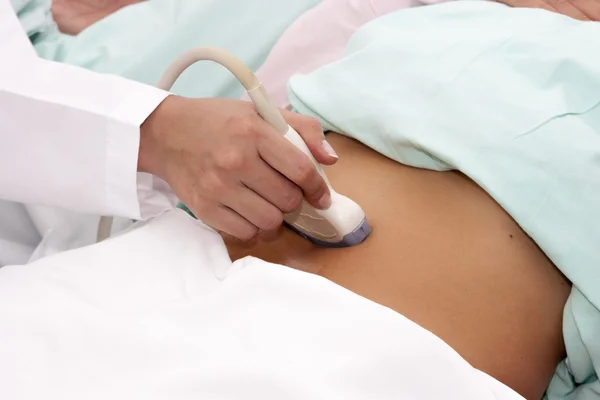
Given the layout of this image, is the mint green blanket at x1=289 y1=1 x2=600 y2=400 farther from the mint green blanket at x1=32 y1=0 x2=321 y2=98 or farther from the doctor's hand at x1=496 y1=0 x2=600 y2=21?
the mint green blanket at x1=32 y1=0 x2=321 y2=98

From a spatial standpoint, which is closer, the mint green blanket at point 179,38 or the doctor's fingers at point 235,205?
the doctor's fingers at point 235,205

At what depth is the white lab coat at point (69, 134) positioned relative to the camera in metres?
0.77

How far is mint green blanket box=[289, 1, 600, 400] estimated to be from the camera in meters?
0.68

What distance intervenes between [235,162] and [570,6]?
0.67 meters

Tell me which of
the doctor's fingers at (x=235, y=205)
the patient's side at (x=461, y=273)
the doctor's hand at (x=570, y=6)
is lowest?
the patient's side at (x=461, y=273)

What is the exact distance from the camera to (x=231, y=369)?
Result: 1.78 feet

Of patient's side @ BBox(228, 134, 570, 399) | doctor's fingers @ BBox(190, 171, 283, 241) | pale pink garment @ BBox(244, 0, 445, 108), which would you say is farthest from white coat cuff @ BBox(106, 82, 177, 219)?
pale pink garment @ BBox(244, 0, 445, 108)

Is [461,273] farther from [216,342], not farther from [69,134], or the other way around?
[69,134]

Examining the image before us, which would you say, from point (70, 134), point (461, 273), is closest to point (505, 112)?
point (461, 273)

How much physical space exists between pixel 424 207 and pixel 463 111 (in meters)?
0.14

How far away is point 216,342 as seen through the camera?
0.59 m

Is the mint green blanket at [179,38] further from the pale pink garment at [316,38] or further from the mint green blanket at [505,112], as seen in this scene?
the mint green blanket at [505,112]

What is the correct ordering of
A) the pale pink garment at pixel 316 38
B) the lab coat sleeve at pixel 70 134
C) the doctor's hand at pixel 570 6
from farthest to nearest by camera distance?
1. the pale pink garment at pixel 316 38
2. the doctor's hand at pixel 570 6
3. the lab coat sleeve at pixel 70 134

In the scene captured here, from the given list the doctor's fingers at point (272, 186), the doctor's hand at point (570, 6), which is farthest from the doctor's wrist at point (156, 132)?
the doctor's hand at point (570, 6)
